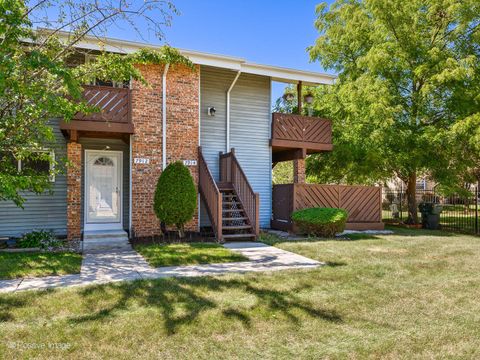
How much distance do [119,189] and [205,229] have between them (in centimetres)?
293

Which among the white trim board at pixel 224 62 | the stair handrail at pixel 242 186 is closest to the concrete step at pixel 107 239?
the stair handrail at pixel 242 186

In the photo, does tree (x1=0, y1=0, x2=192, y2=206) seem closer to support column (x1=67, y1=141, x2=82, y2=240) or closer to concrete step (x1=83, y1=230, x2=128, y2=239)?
support column (x1=67, y1=141, x2=82, y2=240)

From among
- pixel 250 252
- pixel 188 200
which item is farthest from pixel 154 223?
pixel 250 252

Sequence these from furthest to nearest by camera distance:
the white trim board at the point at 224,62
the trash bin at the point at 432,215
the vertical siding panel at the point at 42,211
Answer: the trash bin at the point at 432,215, the vertical siding panel at the point at 42,211, the white trim board at the point at 224,62

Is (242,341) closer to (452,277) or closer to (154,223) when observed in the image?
(452,277)

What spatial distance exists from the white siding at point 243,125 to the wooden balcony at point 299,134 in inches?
14.2

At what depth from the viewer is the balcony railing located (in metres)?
12.9

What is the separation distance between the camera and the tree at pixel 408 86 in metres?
12.9

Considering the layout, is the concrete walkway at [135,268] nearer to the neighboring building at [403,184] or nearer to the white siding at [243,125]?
the white siding at [243,125]

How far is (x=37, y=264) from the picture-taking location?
6.34m

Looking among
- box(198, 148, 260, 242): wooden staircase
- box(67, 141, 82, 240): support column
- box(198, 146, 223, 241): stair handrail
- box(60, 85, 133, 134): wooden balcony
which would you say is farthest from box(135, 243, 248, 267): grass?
box(60, 85, 133, 134): wooden balcony

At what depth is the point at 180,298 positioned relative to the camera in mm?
4523

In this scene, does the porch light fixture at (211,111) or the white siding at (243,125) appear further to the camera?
the white siding at (243,125)

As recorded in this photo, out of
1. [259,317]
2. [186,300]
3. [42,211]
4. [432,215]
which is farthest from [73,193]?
[432,215]
